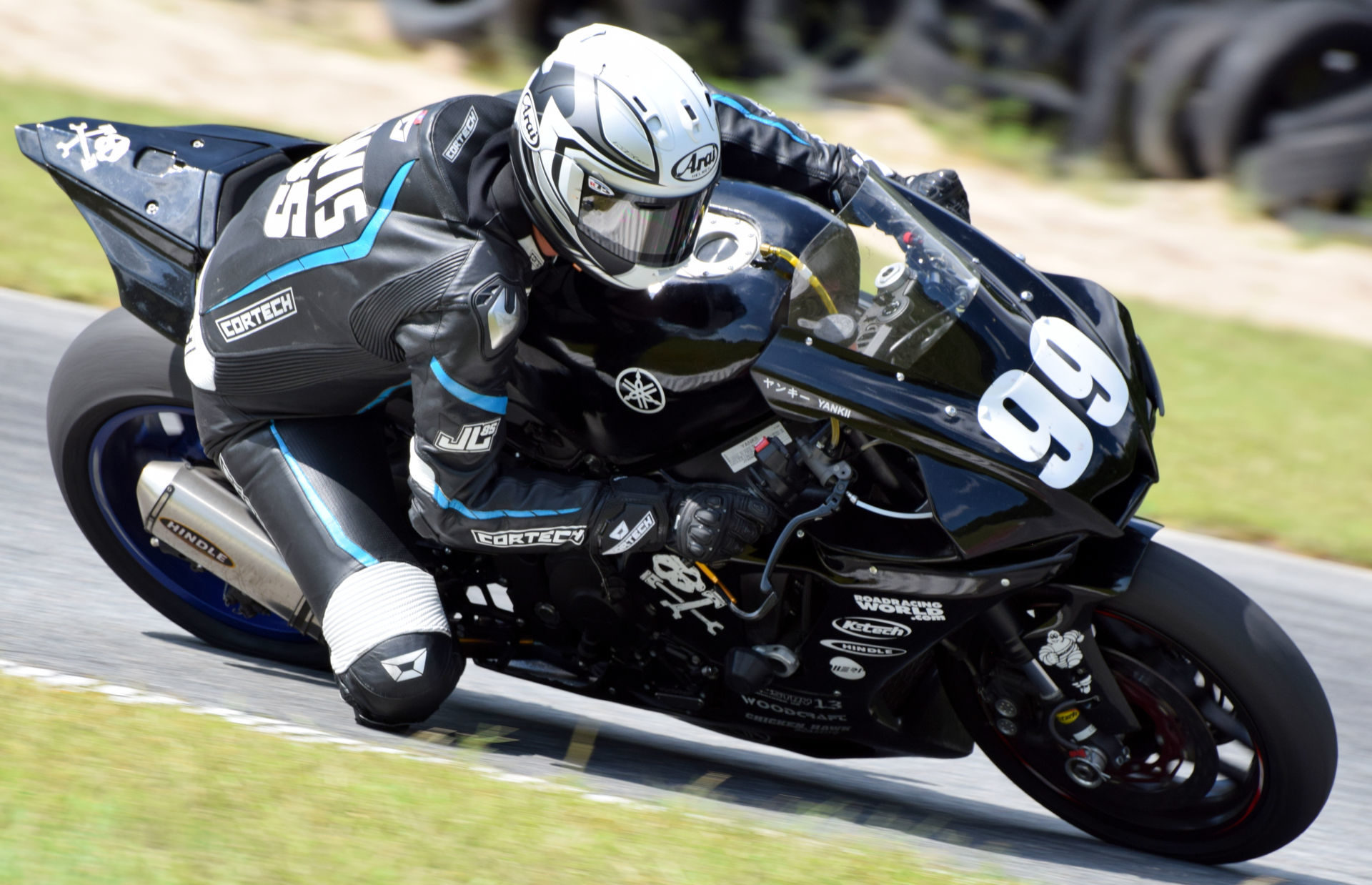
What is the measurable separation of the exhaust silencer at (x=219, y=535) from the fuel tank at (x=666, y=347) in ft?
2.48

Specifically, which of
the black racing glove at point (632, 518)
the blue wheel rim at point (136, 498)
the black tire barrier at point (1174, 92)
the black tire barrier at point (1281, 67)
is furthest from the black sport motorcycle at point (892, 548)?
the black tire barrier at point (1174, 92)

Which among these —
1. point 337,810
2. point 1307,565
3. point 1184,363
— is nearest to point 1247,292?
Answer: point 1184,363

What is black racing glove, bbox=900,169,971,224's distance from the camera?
3484 millimetres

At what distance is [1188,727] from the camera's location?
3.18 metres

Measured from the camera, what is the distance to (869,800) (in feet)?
11.8

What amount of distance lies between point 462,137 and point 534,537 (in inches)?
34.5

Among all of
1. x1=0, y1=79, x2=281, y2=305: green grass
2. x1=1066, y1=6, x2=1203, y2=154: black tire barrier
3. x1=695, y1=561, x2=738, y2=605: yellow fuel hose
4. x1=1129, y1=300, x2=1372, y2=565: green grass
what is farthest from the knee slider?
x1=1066, y1=6, x2=1203, y2=154: black tire barrier

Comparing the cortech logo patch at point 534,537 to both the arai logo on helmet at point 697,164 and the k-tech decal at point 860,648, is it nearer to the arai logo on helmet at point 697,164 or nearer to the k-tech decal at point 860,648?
the k-tech decal at point 860,648

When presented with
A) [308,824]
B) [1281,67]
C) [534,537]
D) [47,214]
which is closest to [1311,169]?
[1281,67]

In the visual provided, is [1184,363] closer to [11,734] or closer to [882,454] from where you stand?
[882,454]

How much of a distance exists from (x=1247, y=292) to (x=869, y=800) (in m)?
7.26

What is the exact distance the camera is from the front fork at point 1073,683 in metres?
3.09

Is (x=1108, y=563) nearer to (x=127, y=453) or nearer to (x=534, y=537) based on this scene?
(x=534, y=537)

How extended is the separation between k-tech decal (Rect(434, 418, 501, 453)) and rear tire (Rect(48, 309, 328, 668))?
1.05 meters
